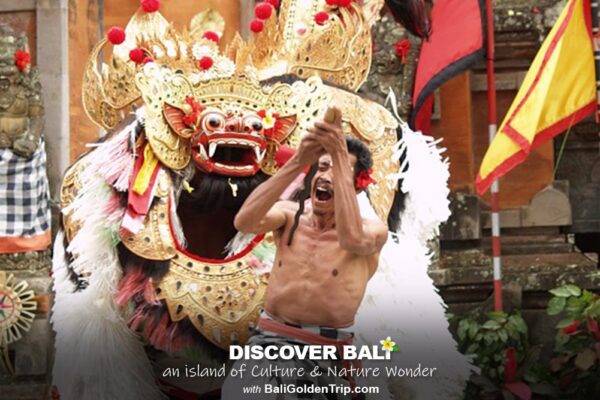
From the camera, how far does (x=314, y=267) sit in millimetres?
5234

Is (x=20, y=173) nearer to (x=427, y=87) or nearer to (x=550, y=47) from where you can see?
(x=427, y=87)

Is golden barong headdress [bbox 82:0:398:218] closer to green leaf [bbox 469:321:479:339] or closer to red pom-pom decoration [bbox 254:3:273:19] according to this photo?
red pom-pom decoration [bbox 254:3:273:19]

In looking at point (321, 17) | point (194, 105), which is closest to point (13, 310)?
point (194, 105)

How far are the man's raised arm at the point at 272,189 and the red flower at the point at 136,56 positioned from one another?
173 centimetres

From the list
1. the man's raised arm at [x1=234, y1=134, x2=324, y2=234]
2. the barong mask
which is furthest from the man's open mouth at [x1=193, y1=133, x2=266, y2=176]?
the man's raised arm at [x1=234, y1=134, x2=324, y2=234]

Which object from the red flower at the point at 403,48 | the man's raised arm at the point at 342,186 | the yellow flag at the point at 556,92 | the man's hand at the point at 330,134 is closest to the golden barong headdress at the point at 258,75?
the yellow flag at the point at 556,92

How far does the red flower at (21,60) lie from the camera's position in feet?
29.1

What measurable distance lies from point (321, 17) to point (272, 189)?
6.47ft

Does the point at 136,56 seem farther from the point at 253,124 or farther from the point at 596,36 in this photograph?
the point at 596,36

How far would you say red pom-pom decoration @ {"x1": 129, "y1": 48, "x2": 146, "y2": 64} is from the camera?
260 inches

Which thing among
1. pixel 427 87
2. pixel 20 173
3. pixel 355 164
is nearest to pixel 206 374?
pixel 355 164

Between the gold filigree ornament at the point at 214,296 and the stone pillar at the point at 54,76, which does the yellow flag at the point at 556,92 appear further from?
the stone pillar at the point at 54,76

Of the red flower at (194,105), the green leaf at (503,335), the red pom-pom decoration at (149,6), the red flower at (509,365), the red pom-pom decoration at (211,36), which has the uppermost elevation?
the red pom-pom decoration at (149,6)

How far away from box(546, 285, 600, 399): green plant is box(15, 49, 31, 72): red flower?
404cm
